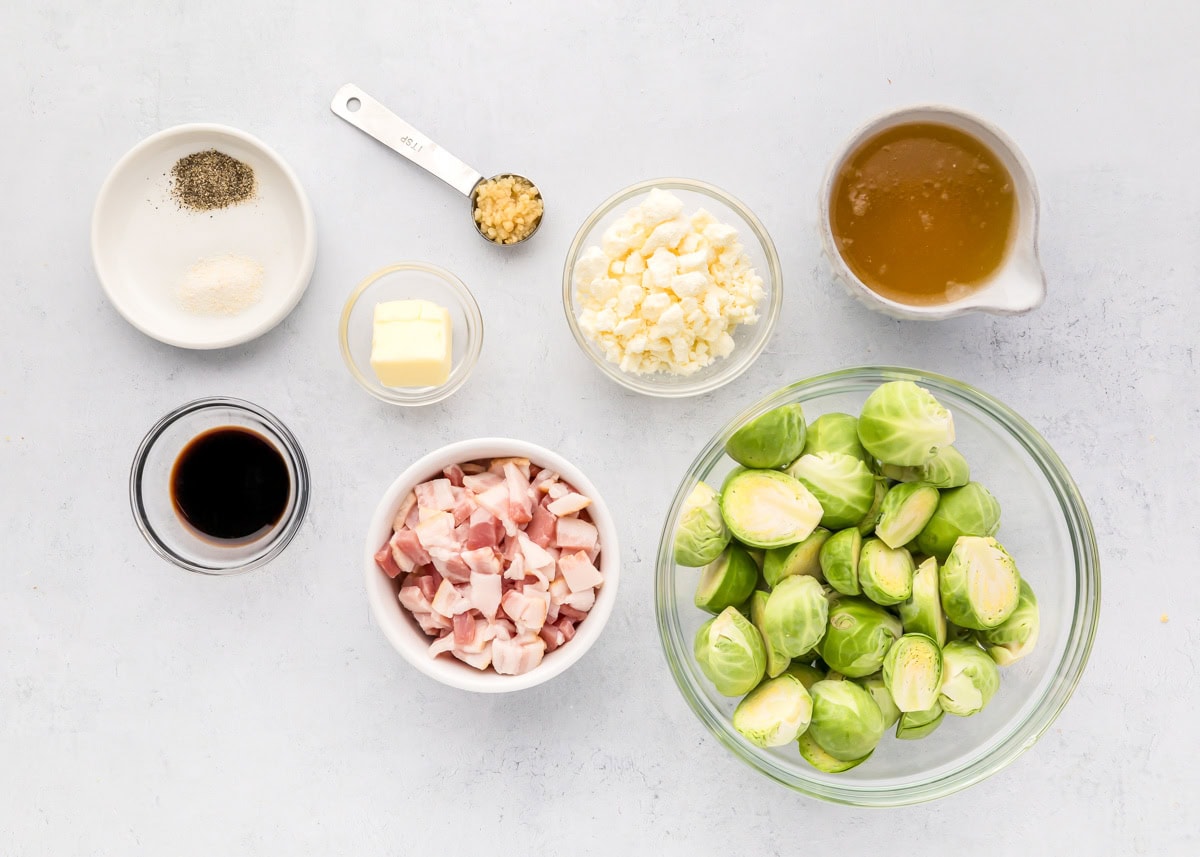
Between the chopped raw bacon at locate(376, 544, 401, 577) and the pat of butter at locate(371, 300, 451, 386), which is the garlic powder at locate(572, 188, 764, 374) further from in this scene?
the chopped raw bacon at locate(376, 544, 401, 577)

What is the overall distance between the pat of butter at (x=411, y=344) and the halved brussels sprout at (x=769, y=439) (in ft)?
2.07

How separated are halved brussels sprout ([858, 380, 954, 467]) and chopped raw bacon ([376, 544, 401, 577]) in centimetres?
91

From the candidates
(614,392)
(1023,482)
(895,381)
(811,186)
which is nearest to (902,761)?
(1023,482)

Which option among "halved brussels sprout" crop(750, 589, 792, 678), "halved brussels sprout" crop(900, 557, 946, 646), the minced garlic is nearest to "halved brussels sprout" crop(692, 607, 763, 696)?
"halved brussels sprout" crop(750, 589, 792, 678)

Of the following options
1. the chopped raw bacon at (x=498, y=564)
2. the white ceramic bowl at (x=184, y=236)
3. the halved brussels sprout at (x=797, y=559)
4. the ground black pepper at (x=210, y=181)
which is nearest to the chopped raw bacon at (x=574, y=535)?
the chopped raw bacon at (x=498, y=564)

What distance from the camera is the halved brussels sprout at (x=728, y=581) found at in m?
1.68

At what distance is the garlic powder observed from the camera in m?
1.76

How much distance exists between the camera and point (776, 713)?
1585 mm

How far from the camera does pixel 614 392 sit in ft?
6.51

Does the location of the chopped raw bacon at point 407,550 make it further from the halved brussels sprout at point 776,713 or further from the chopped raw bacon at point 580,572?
the halved brussels sprout at point 776,713

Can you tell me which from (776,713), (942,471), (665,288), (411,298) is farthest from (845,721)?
(411,298)

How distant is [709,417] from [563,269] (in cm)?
45

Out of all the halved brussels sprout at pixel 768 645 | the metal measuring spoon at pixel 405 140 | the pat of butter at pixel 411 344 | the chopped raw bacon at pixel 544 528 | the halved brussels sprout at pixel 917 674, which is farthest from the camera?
the metal measuring spoon at pixel 405 140

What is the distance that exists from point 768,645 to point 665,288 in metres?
0.69
